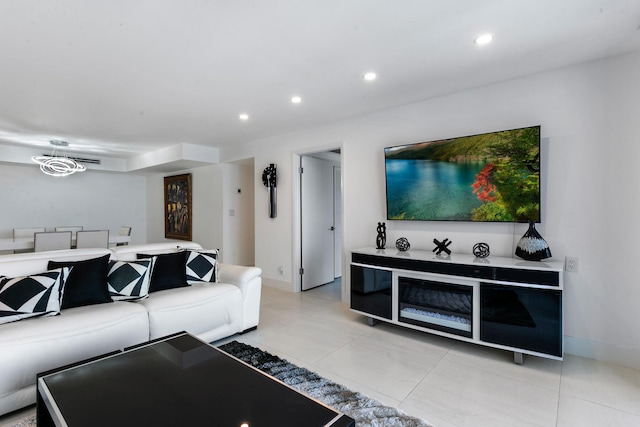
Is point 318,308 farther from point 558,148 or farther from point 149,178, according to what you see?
point 149,178

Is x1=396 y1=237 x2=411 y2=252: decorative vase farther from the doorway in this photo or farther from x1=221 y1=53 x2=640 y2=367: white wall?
the doorway

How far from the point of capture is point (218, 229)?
5816 millimetres

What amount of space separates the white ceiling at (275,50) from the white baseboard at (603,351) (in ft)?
7.32

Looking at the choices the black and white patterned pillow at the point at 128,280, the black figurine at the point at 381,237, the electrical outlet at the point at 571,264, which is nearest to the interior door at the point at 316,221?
the black figurine at the point at 381,237

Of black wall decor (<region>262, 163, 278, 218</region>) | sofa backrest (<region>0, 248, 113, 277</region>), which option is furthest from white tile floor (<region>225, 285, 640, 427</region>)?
black wall decor (<region>262, 163, 278, 218</region>)

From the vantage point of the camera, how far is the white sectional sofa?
1717mm

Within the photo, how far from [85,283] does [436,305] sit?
9.37ft

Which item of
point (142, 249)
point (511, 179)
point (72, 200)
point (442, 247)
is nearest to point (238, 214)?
point (142, 249)

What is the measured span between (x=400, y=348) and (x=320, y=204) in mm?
2639

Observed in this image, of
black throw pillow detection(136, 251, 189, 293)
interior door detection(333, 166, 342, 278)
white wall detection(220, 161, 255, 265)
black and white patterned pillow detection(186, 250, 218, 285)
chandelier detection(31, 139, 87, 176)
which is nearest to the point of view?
black throw pillow detection(136, 251, 189, 293)

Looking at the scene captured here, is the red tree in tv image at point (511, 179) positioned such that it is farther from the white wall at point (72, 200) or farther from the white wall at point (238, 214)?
the white wall at point (72, 200)

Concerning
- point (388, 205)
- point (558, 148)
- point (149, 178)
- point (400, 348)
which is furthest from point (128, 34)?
point (149, 178)

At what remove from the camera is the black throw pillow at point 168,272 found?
2711 millimetres

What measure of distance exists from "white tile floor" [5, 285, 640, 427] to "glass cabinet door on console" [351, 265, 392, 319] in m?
0.20
